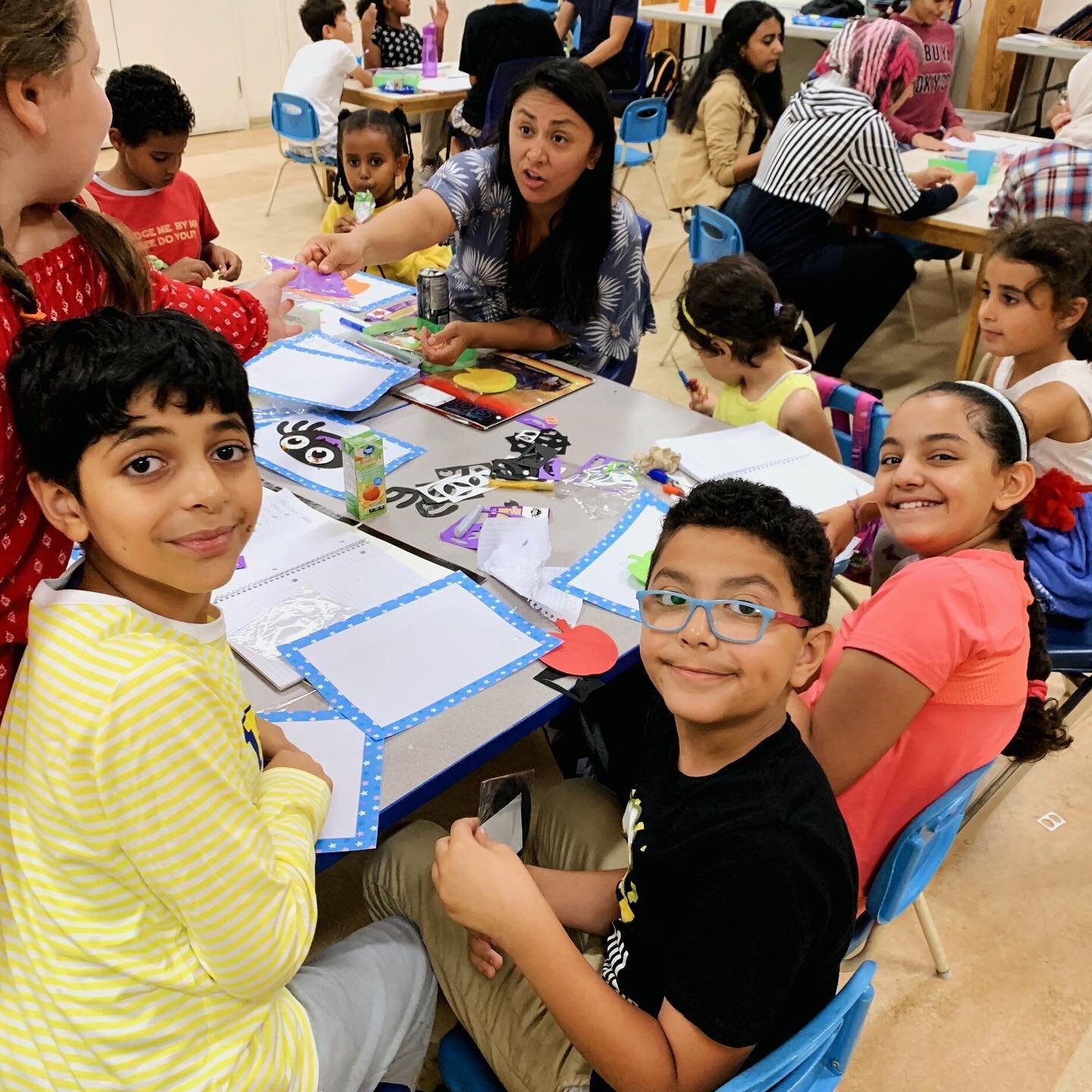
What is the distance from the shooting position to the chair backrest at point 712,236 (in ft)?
10.6

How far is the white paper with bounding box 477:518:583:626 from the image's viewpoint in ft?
5.04

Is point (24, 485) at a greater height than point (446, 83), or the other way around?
point (24, 485)

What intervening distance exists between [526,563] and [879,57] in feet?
11.3

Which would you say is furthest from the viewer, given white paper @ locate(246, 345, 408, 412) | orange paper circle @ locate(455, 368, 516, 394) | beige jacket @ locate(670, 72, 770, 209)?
beige jacket @ locate(670, 72, 770, 209)

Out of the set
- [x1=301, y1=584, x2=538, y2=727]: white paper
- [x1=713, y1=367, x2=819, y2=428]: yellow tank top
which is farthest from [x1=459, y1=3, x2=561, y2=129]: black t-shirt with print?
[x1=301, y1=584, x2=538, y2=727]: white paper

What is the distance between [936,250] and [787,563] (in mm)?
3834

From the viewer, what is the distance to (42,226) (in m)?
1.14

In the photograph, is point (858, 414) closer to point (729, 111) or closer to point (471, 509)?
point (471, 509)

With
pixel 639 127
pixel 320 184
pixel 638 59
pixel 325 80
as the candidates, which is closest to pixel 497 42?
pixel 639 127

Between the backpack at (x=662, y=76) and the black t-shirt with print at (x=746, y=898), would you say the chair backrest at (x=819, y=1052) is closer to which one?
the black t-shirt with print at (x=746, y=898)

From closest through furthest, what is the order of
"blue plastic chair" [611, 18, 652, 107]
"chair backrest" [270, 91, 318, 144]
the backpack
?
1. "chair backrest" [270, 91, 318, 144]
2. "blue plastic chair" [611, 18, 652, 107]
3. the backpack

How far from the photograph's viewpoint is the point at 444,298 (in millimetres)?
2379

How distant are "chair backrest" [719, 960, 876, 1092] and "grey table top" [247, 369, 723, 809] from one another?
500 mm

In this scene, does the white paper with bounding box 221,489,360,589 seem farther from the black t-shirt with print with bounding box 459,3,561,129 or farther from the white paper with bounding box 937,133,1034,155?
the black t-shirt with print with bounding box 459,3,561,129
